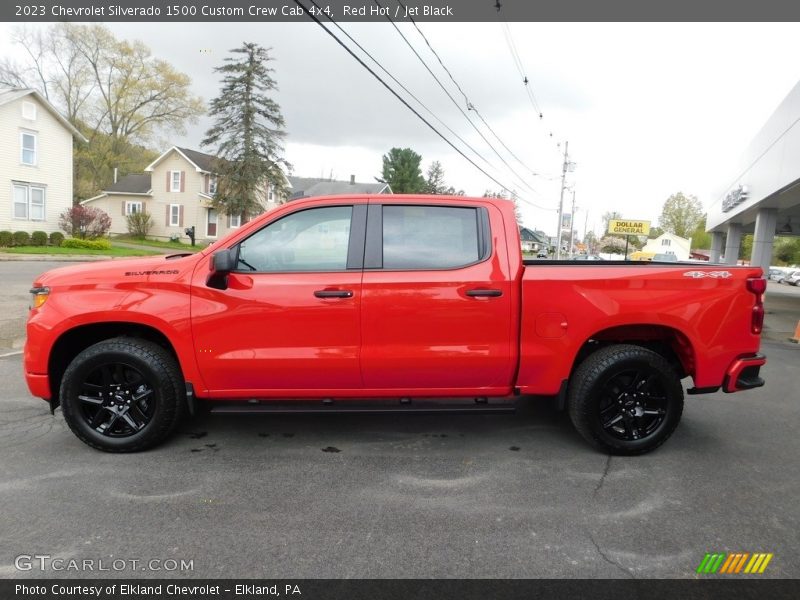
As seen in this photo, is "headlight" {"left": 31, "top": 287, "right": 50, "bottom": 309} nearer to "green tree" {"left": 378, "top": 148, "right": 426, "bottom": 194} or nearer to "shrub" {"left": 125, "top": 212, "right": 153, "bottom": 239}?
"shrub" {"left": 125, "top": 212, "right": 153, "bottom": 239}

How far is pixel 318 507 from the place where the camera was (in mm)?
3355

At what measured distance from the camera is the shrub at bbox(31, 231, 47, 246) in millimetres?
28781

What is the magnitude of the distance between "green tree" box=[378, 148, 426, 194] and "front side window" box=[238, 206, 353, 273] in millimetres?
58440

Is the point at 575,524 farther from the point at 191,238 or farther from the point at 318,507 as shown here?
the point at 191,238

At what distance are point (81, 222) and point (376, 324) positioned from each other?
3365 cm

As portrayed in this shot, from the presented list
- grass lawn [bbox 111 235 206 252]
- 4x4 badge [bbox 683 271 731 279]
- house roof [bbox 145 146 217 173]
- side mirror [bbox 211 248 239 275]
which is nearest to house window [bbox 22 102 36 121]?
grass lawn [bbox 111 235 206 252]

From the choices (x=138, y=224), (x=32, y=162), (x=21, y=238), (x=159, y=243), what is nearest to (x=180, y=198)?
(x=138, y=224)

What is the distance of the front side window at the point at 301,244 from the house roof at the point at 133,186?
153 feet

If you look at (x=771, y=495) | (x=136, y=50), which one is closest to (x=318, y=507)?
(x=771, y=495)

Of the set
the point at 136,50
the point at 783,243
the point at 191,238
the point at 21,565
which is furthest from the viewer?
the point at 783,243

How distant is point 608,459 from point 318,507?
2.23 meters

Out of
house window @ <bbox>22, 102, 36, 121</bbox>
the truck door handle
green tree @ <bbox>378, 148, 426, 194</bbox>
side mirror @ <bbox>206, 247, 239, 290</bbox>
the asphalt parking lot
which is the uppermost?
green tree @ <bbox>378, 148, 426, 194</bbox>

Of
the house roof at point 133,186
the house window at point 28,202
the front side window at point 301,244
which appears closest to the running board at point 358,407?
the front side window at point 301,244

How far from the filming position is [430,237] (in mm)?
4156
